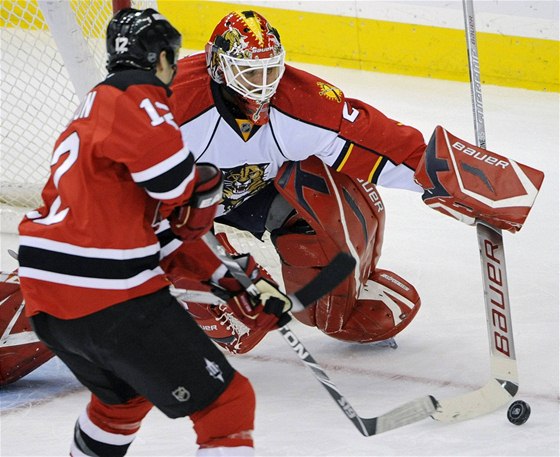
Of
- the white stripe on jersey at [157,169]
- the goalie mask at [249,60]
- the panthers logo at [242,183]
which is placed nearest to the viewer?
the white stripe on jersey at [157,169]

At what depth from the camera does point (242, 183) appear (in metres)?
2.94

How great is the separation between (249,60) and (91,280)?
2.92 feet

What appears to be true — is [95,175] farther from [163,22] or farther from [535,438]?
[535,438]

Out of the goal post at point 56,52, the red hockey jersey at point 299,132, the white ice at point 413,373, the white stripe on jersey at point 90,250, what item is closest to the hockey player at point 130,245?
the white stripe on jersey at point 90,250

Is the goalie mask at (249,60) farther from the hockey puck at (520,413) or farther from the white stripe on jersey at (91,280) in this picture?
the hockey puck at (520,413)

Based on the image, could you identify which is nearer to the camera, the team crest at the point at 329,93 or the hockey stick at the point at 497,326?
the hockey stick at the point at 497,326

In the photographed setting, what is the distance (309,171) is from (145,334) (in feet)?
3.68

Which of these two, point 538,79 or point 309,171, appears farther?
point 538,79

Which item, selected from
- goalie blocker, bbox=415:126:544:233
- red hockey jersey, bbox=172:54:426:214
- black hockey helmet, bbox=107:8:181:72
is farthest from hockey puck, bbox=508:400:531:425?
black hockey helmet, bbox=107:8:181:72

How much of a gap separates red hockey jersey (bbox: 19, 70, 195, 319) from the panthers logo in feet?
2.89

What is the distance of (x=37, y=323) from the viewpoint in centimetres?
206

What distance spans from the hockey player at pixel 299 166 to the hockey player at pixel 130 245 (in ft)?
1.85

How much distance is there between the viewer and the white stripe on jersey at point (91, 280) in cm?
197

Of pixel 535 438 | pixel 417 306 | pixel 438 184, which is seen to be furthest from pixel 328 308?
pixel 535 438
